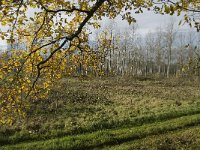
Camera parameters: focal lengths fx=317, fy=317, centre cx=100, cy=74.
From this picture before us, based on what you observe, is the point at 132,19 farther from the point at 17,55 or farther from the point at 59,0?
the point at 17,55

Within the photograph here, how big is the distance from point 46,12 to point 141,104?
1988 cm

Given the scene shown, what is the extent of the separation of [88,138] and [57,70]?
21.5 ft

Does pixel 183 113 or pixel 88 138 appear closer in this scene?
pixel 88 138

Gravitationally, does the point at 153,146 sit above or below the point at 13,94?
below

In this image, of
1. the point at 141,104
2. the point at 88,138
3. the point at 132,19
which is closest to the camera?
the point at 132,19

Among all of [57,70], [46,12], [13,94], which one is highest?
[46,12]

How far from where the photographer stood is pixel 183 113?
22.3m

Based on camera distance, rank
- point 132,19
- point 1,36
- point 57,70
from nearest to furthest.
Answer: point 1,36 < point 132,19 < point 57,70

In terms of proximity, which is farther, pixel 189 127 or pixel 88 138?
pixel 189 127

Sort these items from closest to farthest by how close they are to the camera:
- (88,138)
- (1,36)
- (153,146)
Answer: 1. (1,36)
2. (153,146)
3. (88,138)

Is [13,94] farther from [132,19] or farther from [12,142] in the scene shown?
[12,142]

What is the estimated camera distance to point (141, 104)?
1049 inches

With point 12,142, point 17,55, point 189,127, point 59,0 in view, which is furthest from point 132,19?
point 189,127

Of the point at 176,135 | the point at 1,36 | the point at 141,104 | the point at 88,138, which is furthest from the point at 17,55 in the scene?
the point at 141,104
